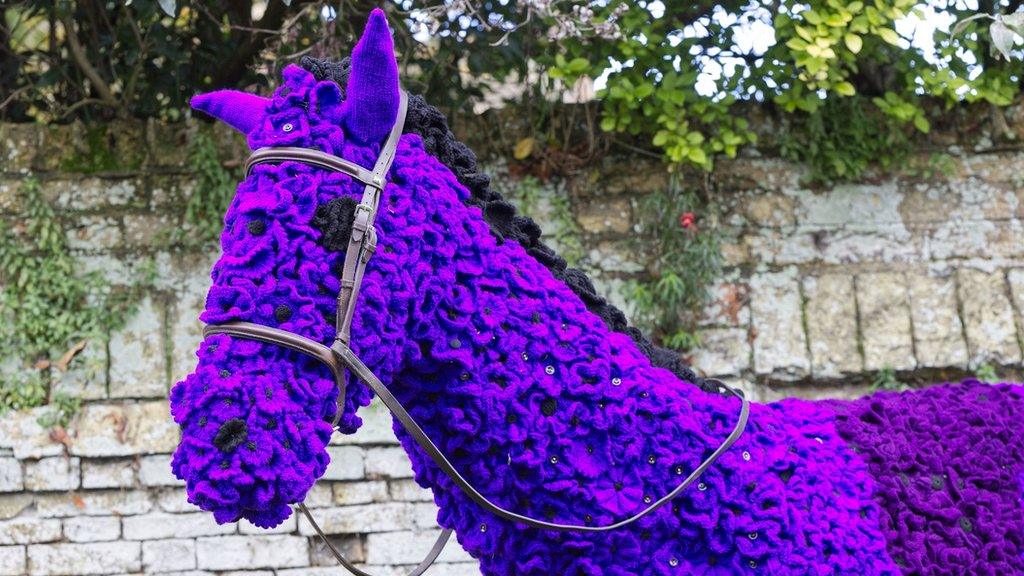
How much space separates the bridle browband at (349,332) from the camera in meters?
1.39

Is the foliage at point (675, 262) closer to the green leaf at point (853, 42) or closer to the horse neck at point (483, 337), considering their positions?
the green leaf at point (853, 42)

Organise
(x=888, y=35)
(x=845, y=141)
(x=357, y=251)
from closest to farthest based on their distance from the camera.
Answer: (x=357, y=251) → (x=888, y=35) → (x=845, y=141)

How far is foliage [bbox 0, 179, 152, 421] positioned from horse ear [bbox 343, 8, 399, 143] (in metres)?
2.45

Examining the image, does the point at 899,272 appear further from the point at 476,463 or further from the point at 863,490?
the point at 476,463

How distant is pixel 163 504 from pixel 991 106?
3499mm

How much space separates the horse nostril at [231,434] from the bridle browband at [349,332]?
0.40 feet

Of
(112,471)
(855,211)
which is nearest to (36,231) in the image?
(112,471)

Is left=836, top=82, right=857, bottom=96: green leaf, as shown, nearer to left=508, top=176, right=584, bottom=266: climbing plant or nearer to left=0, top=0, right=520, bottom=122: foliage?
left=508, top=176, right=584, bottom=266: climbing plant

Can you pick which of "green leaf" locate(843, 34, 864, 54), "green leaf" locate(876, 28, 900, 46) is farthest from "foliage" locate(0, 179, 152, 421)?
"green leaf" locate(876, 28, 900, 46)

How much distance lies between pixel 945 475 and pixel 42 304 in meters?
3.08

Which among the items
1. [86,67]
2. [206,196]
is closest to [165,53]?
[86,67]

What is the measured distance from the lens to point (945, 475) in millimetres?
2018

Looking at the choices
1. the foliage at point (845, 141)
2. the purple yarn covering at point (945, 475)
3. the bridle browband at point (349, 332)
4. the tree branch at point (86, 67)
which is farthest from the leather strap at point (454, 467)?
the tree branch at point (86, 67)

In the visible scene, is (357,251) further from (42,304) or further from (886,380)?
(886,380)
